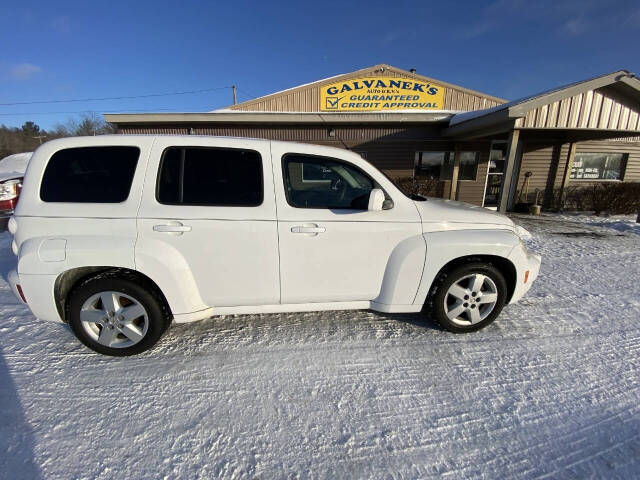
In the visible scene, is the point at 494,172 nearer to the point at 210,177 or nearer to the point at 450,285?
the point at 450,285

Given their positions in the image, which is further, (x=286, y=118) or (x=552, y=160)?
(x=552, y=160)

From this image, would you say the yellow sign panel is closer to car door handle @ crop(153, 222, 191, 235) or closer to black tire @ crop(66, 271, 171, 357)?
car door handle @ crop(153, 222, 191, 235)

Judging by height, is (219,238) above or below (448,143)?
below

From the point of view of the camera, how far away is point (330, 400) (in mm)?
2068

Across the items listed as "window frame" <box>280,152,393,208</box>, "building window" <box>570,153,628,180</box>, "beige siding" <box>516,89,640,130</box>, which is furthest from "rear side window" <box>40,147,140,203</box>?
"building window" <box>570,153,628,180</box>

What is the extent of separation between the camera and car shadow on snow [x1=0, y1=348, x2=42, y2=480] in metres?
1.58

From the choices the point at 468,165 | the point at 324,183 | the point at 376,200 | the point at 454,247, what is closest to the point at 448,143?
the point at 468,165

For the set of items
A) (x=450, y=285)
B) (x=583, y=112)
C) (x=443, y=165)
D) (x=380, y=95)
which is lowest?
(x=450, y=285)

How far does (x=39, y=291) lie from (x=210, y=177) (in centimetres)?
161

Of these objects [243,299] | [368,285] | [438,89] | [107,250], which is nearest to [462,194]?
[438,89]

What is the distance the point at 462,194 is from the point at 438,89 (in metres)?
5.88

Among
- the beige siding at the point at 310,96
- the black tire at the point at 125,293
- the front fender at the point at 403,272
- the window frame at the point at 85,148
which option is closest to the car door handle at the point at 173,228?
the window frame at the point at 85,148

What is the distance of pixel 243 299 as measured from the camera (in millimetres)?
2521

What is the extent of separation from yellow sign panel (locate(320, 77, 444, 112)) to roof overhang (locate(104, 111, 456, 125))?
415 cm
